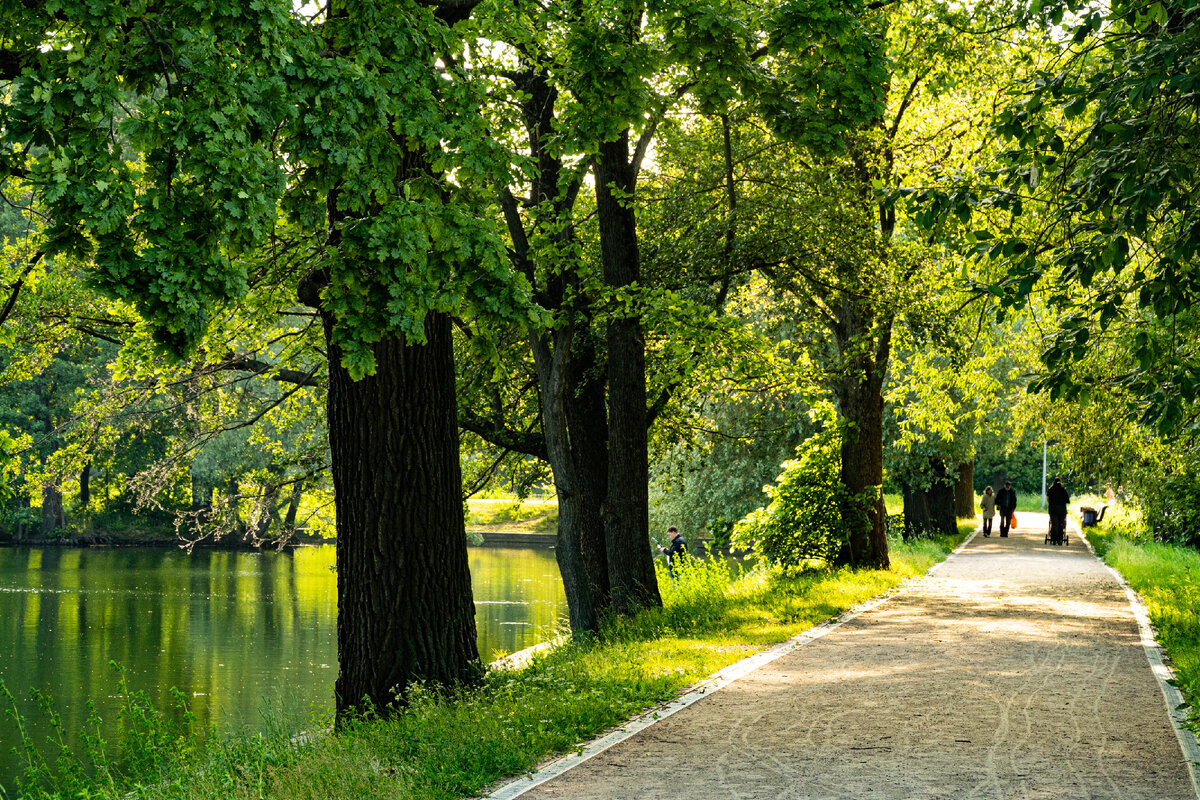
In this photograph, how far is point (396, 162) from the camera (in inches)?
253

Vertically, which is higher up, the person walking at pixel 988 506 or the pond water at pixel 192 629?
the person walking at pixel 988 506

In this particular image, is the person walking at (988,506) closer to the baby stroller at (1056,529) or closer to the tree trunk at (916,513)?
the baby stroller at (1056,529)

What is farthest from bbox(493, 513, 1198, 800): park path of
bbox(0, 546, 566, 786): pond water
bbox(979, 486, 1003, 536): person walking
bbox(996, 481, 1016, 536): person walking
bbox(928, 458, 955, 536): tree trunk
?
bbox(979, 486, 1003, 536): person walking

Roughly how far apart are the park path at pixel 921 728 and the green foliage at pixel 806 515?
5.97 metres

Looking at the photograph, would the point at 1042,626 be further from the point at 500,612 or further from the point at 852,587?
the point at 500,612

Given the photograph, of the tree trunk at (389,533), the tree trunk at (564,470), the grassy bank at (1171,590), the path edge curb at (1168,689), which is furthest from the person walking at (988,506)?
the tree trunk at (389,533)

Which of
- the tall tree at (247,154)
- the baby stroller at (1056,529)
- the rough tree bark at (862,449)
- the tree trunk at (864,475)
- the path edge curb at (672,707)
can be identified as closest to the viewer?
the tall tree at (247,154)

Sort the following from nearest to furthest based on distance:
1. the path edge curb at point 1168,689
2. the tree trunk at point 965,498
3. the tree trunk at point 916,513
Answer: the path edge curb at point 1168,689, the tree trunk at point 916,513, the tree trunk at point 965,498

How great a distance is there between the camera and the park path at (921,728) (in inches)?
233

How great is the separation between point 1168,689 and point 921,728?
2.68 m

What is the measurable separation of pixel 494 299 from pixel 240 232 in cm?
154

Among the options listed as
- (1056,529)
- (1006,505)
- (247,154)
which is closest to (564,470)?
(247,154)

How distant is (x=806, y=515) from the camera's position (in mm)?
18641

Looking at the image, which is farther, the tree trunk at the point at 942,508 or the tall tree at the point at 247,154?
the tree trunk at the point at 942,508
